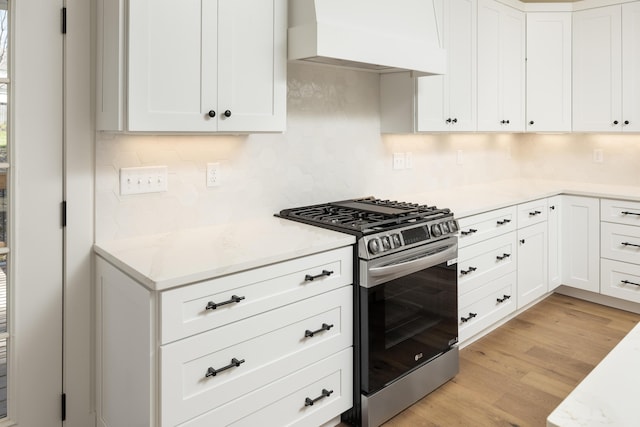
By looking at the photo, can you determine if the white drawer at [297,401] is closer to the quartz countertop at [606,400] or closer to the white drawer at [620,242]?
the quartz countertop at [606,400]

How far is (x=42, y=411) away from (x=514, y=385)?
7.57 feet

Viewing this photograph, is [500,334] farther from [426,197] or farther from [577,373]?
[426,197]

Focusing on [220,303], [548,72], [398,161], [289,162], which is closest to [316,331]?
[220,303]

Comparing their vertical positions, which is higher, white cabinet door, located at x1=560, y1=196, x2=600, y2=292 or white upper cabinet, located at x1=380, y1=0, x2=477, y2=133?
white upper cabinet, located at x1=380, y1=0, x2=477, y2=133

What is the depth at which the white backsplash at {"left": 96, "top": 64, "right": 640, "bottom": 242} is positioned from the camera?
2.13 m

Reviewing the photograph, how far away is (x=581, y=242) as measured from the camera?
12.5ft

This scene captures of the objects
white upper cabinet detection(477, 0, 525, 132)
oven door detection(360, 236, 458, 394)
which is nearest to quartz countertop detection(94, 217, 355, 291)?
oven door detection(360, 236, 458, 394)

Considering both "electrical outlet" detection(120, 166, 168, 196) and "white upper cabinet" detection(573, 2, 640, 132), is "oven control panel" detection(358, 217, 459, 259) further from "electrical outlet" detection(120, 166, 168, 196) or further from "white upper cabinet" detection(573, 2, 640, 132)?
"white upper cabinet" detection(573, 2, 640, 132)

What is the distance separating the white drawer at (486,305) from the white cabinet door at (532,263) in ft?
0.44

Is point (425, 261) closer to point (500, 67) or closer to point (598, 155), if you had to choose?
point (500, 67)

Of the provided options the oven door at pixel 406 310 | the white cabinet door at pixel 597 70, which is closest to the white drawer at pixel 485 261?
the oven door at pixel 406 310

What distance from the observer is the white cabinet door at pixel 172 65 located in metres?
1.75

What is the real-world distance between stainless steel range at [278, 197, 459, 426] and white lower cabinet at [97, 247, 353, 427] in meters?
0.08

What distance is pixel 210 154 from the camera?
93.4 inches
